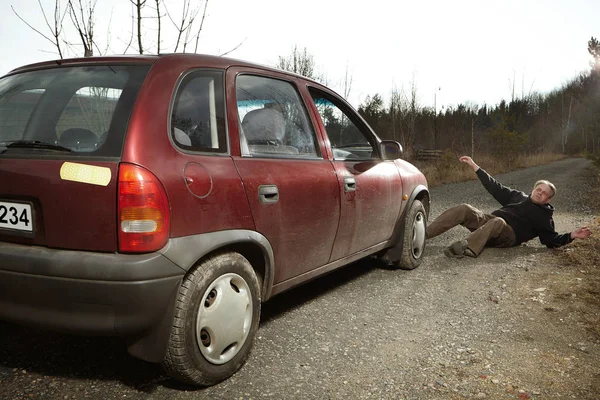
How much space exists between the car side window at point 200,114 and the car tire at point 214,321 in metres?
0.58

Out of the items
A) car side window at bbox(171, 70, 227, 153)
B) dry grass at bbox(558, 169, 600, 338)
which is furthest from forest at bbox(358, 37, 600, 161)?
car side window at bbox(171, 70, 227, 153)

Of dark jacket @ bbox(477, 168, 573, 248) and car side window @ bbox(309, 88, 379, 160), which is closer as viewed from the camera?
car side window @ bbox(309, 88, 379, 160)

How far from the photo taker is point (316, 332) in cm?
332

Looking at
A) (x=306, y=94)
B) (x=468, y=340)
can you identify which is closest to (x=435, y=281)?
(x=468, y=340)

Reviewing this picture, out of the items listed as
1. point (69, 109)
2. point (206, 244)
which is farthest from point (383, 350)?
point (69, 109)

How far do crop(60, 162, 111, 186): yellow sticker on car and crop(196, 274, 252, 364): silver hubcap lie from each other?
27.9 inches

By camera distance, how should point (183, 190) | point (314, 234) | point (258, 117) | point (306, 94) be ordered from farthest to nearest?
point (306, 94) < point (314, 234) < point (258, 117) < point (183, 190)

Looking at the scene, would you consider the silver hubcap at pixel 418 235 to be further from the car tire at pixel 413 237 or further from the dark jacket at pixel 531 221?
the dark jacket at pixel 531 221

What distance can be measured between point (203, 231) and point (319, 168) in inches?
47.9

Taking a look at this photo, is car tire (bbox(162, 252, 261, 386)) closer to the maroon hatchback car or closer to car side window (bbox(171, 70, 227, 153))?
the maroon hatchback car

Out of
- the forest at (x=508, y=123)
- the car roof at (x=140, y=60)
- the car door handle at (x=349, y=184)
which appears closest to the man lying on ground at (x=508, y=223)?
the car door handle at (x=349, y=184)

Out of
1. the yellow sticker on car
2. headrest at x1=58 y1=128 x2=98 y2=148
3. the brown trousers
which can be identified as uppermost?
headrest at x1=58 y1=128 x2=98 y2=148

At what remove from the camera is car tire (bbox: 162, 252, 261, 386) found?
2273 mm

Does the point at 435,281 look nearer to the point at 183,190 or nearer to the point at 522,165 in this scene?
the point at 183,190
